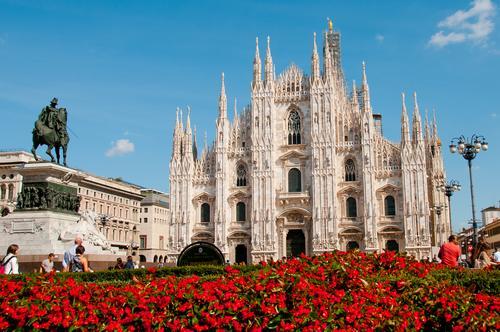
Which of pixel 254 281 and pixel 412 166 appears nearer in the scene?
pixel 254 281

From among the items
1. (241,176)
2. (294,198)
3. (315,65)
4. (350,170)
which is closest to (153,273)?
(294,198)

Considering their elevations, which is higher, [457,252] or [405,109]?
[405,109]

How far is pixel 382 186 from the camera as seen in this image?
160 ft

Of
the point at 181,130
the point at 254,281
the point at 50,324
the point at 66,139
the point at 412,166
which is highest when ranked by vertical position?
the point at 181,130

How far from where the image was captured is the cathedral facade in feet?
157

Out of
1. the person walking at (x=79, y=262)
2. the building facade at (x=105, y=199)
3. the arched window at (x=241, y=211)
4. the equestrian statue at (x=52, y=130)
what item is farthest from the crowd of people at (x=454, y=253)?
the building facade at (x=105, y=199)

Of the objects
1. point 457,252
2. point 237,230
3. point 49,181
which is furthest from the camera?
point 237,230

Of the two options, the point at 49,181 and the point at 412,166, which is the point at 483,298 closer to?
the point at 49,181

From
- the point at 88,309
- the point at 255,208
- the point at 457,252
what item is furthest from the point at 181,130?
the point at 88,309

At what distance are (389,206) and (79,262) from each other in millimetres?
39016

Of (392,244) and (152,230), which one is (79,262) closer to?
(392,244)

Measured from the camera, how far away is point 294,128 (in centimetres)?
5228

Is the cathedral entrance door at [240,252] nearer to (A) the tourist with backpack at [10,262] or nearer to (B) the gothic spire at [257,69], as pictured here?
(B) the gothic spire at [257,69]

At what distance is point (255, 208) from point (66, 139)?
103 ft
